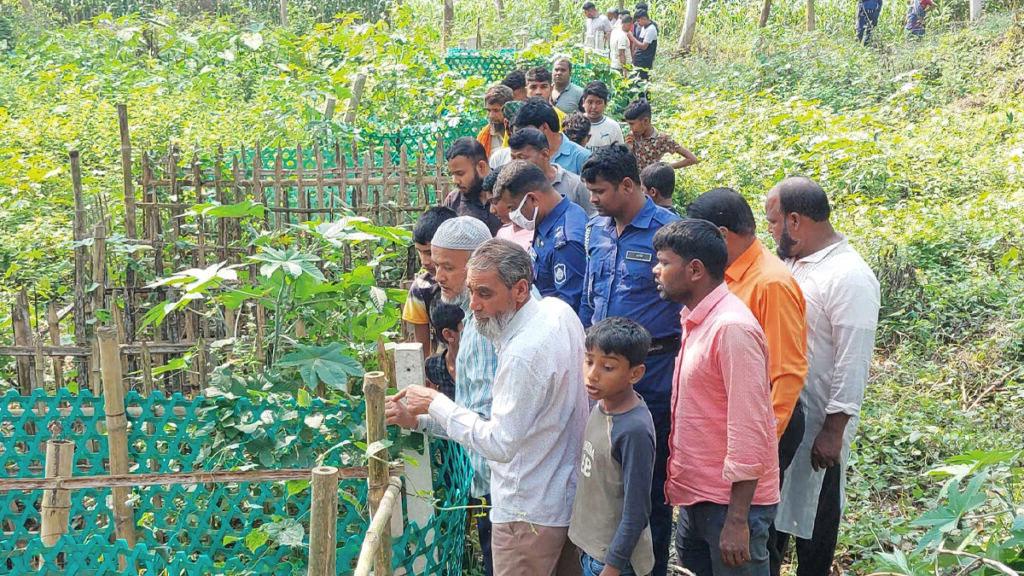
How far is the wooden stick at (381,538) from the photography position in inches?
95.9

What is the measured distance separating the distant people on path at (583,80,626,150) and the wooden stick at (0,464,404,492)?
14.7 feet

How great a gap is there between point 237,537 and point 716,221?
1893 millimetres

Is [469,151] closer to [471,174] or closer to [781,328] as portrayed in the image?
[471,174]

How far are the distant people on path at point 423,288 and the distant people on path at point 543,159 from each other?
79 centimetres

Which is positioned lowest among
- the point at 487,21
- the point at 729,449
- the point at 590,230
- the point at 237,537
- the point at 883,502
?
the point at 883,502

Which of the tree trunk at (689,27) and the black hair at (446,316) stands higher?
the tree trunk at (689,27)

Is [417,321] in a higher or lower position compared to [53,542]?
higher

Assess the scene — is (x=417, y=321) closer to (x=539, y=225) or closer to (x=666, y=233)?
(x=539, y=225)

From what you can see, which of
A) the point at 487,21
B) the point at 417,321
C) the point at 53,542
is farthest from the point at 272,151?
the point at 487,21

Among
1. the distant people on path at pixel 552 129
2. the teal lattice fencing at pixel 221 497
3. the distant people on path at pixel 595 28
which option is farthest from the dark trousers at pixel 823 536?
the distant people on path at pixel 595 28

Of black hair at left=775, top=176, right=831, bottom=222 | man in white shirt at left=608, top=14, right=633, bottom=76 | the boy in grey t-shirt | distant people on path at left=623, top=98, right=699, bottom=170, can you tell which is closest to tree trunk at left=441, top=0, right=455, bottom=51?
man in white shirt at left=608, top=14, right=633, bottom=76

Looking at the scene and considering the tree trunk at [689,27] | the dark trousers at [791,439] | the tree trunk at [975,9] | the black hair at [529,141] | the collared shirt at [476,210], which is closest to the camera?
the dark trousers at [791,439]

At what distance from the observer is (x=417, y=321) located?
4.14 m

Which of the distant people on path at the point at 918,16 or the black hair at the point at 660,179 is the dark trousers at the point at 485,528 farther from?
the distant people on path at the point at 918,16
